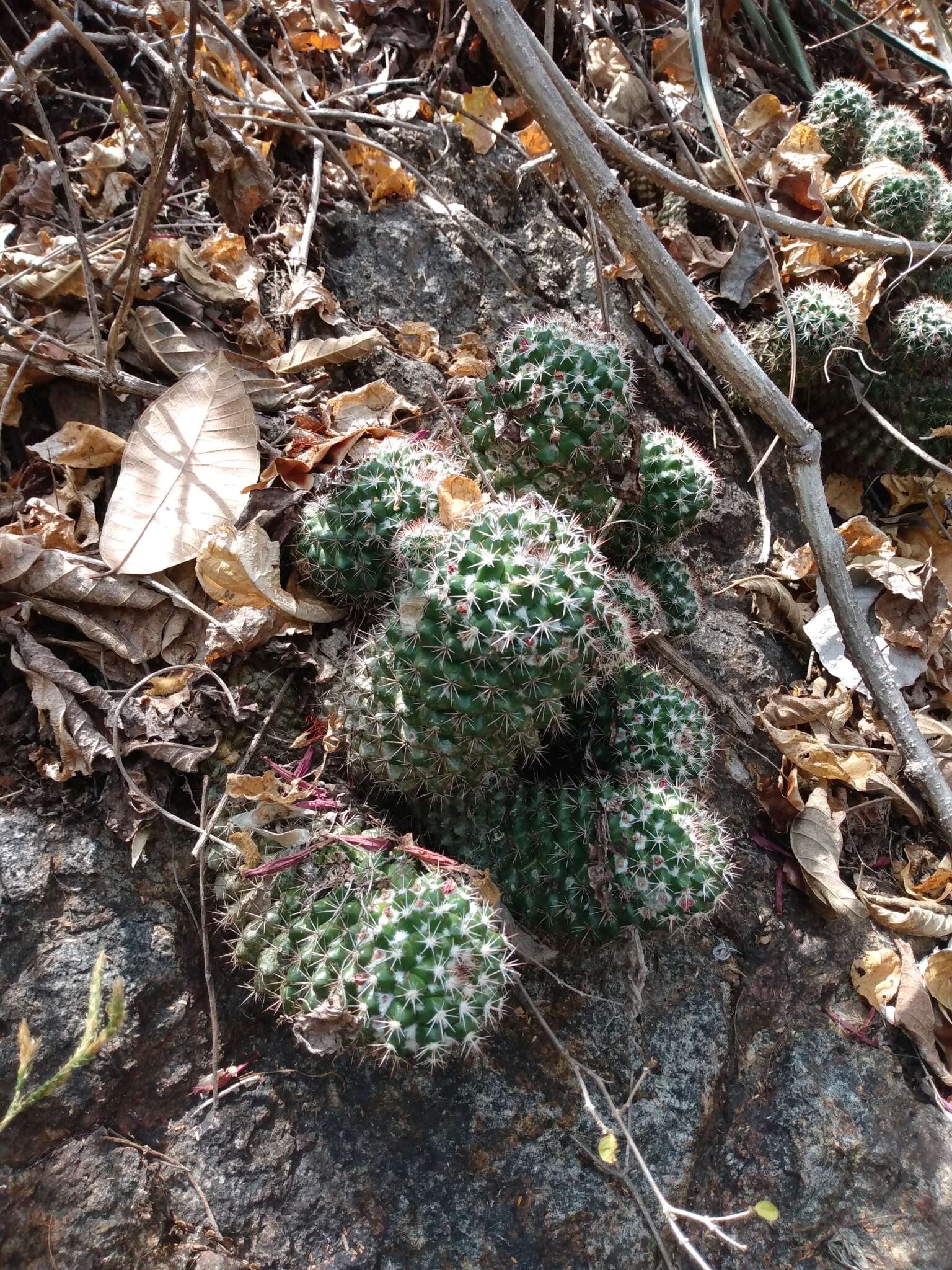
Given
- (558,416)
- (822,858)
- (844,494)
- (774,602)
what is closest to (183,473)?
(558,416)

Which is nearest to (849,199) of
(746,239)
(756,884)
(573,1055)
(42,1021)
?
(746,239)

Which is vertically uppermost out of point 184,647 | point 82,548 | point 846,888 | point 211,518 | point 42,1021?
point 82,548

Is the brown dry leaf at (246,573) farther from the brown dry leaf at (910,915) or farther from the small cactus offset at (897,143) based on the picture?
the small cactus offset at (897,143)

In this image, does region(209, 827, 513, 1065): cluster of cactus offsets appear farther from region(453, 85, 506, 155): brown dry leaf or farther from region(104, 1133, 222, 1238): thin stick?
region(453, 85, 506, 155): brown dry leaf

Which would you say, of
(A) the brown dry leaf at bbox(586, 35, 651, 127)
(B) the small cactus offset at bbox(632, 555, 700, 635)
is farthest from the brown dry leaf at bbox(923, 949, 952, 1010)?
(A) the brown dry leaf at bbox(586, 35, 651, 127)

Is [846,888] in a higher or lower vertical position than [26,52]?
lower

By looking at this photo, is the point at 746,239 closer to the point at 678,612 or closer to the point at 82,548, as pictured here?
the point at 678,612

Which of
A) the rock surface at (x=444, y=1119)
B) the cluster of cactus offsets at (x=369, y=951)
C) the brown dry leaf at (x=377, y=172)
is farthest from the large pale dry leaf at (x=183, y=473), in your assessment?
the brown dry leaf at (x=377, y=172)

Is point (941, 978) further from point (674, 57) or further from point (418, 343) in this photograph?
point (674, 57)
